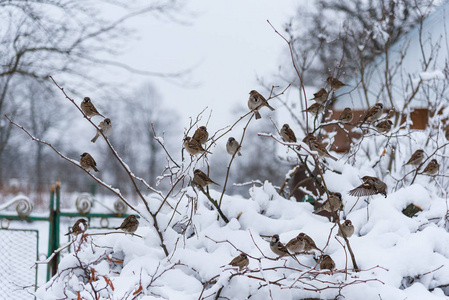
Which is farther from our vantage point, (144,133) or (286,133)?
(144,133)

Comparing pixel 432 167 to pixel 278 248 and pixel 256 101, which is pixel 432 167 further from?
pixel 278 248

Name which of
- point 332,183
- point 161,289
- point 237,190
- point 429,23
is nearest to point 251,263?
point 161,289

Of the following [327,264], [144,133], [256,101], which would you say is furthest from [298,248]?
[144,133]

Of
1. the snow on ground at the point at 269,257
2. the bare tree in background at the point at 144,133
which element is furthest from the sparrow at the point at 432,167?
the bare tree in background at the point at 144,133

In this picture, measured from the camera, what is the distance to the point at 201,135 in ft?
7.66

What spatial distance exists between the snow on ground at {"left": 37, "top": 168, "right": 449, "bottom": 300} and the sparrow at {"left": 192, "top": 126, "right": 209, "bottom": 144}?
342 millimetres

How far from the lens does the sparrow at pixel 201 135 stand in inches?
91.6

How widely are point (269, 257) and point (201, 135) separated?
0.69 m

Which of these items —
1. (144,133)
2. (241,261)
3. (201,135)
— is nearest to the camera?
(241,261)

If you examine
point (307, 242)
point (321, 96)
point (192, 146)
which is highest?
point (321, 96)

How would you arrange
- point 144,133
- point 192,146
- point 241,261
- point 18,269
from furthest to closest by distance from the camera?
point 144,133 < point 18,269 < point 192,146 < point 241,261

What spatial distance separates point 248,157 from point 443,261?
29705 mm

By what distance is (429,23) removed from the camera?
794 cm

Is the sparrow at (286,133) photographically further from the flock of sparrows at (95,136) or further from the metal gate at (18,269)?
the metal gate at (18,269)
